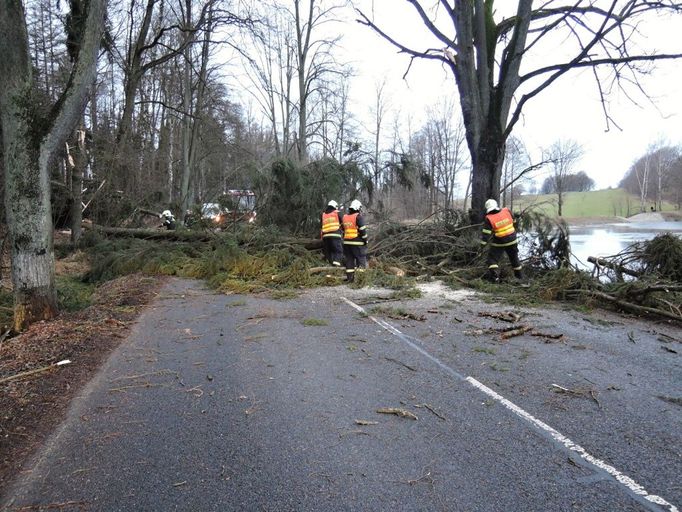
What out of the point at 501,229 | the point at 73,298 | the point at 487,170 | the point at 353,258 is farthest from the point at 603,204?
the point at 73,298

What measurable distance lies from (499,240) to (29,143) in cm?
864

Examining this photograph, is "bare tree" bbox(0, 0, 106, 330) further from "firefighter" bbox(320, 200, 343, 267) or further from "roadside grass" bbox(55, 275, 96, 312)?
"firefighter" bbox(320, 200, 343, 267)

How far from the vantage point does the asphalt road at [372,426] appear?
2488mm

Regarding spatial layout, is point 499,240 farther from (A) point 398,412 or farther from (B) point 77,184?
(B) point 77,184

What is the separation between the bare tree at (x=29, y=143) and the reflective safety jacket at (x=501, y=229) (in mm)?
7964

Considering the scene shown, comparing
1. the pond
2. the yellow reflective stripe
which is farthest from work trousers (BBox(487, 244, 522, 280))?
the pond

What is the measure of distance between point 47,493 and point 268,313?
15.3 feet

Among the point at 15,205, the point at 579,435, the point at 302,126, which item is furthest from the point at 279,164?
the point at 302,126

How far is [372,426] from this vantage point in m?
3.29

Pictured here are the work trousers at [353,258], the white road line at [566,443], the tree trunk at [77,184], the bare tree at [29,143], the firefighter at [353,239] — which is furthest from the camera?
the tree trunk at [77,184]

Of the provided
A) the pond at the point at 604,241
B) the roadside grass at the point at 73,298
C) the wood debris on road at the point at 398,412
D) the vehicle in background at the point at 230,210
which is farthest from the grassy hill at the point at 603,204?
the wood debris on road at the point at 398,412

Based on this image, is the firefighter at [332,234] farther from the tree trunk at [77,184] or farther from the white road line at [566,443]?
the tree trunk at [77,184]

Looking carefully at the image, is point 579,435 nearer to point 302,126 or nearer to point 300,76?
point 302,126

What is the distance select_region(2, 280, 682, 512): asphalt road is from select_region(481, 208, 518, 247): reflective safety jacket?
154 inches
